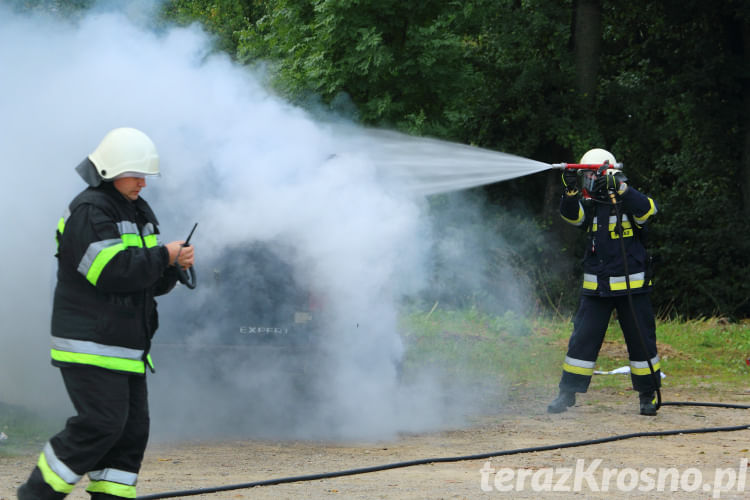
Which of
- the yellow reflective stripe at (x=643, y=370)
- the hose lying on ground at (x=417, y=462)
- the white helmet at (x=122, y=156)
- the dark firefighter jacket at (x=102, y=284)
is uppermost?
the white helmet at (x=122, y=156)

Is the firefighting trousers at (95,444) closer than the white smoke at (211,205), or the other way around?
the firefighting trousers at (95,444)

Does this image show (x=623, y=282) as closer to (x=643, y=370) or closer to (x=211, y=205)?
(x=643, y=370)

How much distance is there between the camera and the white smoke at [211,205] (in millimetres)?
6098

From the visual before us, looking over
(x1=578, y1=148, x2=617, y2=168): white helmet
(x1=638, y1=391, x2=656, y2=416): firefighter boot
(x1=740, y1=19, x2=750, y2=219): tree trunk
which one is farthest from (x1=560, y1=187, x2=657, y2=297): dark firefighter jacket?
(x1=740, y1=19, x2=750, y2=219): tree trunk

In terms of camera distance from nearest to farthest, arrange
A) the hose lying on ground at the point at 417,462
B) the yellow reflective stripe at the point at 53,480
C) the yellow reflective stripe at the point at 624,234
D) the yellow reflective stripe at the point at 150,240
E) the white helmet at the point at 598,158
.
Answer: the yellow reflective stripe at the point at 53,480 → the yellow reflective stripe at the point at 150,240 → the hose lying on ground at the point at 417,462 → the yellow reflective stripe at the point at 624,234 → the white helmet at the point at 598,158

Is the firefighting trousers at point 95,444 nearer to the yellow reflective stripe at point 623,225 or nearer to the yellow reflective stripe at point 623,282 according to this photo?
the yellow reflective stripe at point 623,282

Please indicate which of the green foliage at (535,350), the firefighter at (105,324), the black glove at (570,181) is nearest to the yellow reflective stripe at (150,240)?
the firefighter at (105,324)

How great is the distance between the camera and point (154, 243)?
419cm

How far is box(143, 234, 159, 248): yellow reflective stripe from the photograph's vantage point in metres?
4.14

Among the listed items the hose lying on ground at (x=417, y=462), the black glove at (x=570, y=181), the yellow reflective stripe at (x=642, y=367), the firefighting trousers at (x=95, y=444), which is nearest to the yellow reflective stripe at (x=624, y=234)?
the black glove at (x=570, y=181)

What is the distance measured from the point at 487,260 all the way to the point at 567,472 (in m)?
10.7

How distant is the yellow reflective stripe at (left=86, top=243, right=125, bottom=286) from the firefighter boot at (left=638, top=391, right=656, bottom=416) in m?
4.67

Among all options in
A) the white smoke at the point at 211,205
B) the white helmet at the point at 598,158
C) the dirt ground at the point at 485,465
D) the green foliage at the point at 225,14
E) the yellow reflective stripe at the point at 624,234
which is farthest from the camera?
the green foliage at the point at 225,14

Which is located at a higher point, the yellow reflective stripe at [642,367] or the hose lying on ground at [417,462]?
the yellow reflective stripe at [642,367]
